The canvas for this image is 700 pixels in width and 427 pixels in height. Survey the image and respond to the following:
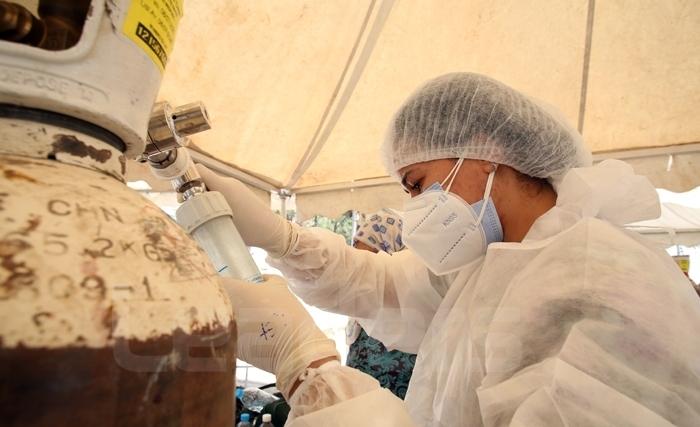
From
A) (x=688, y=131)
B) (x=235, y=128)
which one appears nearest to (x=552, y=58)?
(x=688, y=131)

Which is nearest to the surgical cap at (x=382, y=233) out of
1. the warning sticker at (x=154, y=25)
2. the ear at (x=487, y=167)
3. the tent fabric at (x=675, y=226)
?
the ear at (x=487, y=167)

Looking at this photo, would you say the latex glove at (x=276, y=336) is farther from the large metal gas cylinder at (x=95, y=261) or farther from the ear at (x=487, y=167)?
the ear at (x=487, y=167)

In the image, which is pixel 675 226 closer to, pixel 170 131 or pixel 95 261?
pixel 170 131

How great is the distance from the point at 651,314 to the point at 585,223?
175 millimetres

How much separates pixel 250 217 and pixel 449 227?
433 mm

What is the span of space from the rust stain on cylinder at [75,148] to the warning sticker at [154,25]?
0.09 metres

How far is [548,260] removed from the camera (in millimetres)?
667

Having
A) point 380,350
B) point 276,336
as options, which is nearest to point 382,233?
point 380,350

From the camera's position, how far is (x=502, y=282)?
78 centimetres

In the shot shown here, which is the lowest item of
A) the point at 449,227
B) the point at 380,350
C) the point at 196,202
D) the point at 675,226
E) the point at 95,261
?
the point at 380,350

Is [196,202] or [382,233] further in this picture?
[382,233]

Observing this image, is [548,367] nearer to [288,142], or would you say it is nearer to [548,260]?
[548,260]

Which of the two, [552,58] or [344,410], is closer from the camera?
[344,410]

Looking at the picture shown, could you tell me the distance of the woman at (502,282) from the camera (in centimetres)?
52
